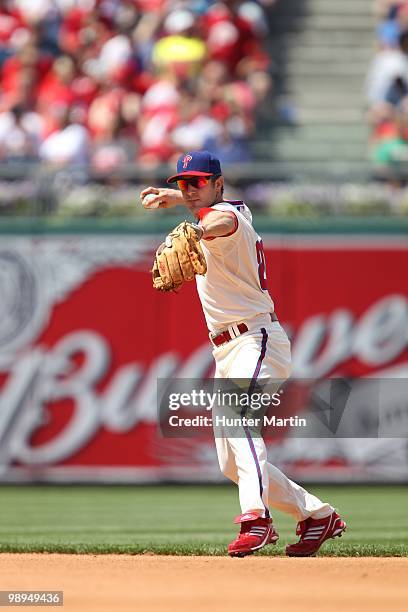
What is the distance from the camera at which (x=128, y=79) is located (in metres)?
16.0

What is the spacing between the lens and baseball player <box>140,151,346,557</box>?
283 inches

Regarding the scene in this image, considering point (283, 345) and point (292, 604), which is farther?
point (283, 345)

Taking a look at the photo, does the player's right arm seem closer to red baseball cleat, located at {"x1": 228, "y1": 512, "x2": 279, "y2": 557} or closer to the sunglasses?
the sunglasses

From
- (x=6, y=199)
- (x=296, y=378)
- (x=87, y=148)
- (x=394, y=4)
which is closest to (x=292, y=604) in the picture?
(x=296, y=378)

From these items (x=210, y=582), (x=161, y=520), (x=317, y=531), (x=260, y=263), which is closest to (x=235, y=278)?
(x=260, y=263)

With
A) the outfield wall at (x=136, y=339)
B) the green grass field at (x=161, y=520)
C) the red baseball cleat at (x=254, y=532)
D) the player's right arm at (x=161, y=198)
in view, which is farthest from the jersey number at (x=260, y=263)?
the outfield wall at (x=136, y=339)

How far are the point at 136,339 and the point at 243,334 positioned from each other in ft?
22.0

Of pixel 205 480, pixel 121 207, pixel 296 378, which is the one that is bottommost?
pixel 205 480

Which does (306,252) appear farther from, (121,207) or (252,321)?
(252,321)

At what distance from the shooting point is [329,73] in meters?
16.9

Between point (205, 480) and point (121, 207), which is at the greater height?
point (121, 207)

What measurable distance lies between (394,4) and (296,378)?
4.99m

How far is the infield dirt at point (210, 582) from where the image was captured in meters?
5.87

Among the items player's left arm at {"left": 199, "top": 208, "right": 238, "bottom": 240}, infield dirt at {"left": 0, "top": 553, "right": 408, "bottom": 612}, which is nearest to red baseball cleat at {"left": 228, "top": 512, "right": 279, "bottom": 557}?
infield dirt at {"left": 0, "top": 553, "right": 408, "bottom": 612}
